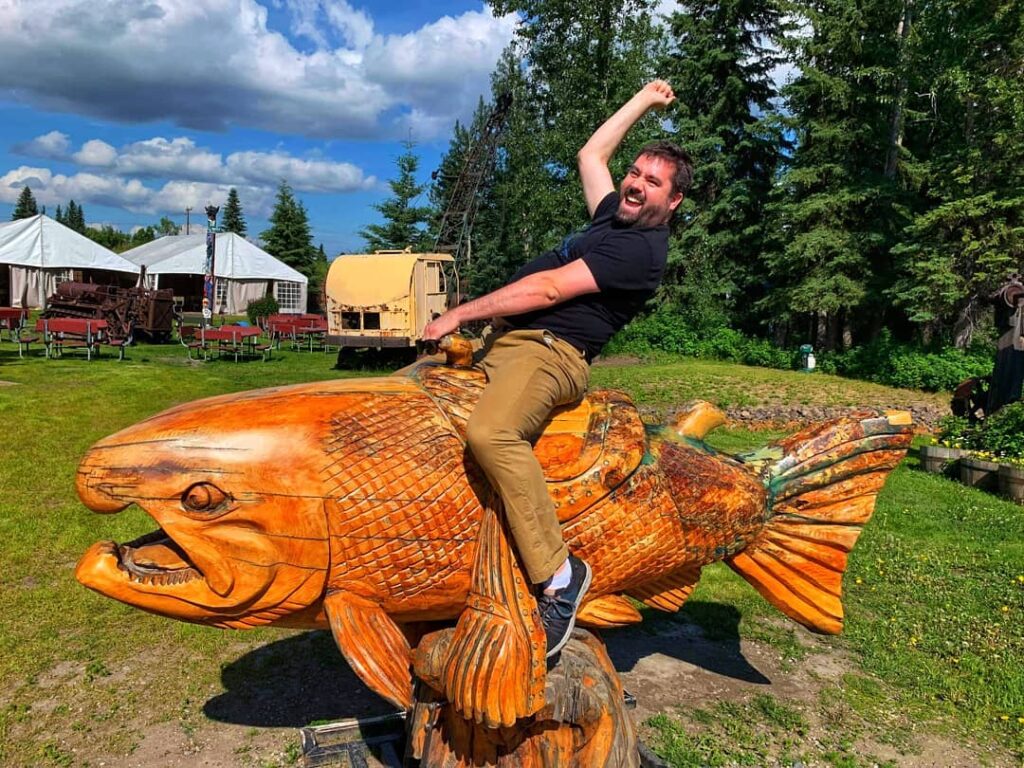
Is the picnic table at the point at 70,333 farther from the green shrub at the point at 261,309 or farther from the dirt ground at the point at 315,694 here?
the dirt ground at the point at 315,694

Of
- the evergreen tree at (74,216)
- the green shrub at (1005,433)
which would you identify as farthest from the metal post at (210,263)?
the evergreen tree at (74,216)

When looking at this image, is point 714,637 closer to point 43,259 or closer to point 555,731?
point 555,731

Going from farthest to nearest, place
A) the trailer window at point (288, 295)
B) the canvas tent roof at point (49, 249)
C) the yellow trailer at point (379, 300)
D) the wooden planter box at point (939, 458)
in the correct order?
the trailer window at point (288, 295) → the canvas tent roof at point (49, 249) → the yellow trailer at point (379, 300) → the wooden planter box at point (939, 458)

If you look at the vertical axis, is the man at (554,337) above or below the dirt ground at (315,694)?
above

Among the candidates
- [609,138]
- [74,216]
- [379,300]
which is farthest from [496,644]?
[74,216]

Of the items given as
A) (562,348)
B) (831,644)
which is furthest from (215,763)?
(831,644)

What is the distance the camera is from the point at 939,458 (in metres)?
9.28

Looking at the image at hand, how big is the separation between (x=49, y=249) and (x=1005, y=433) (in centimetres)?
3117

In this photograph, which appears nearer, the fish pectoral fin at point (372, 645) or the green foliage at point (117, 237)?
the fish pectoral fin at point (372, 645)

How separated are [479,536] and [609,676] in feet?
2.89

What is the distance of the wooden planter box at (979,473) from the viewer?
836 cm

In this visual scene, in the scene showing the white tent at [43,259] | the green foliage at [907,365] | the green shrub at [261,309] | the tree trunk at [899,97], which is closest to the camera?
the green foliage at [907,365]

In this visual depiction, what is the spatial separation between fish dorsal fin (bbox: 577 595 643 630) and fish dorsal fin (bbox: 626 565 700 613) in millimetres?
222

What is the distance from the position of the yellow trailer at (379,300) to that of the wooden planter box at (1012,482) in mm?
11329
